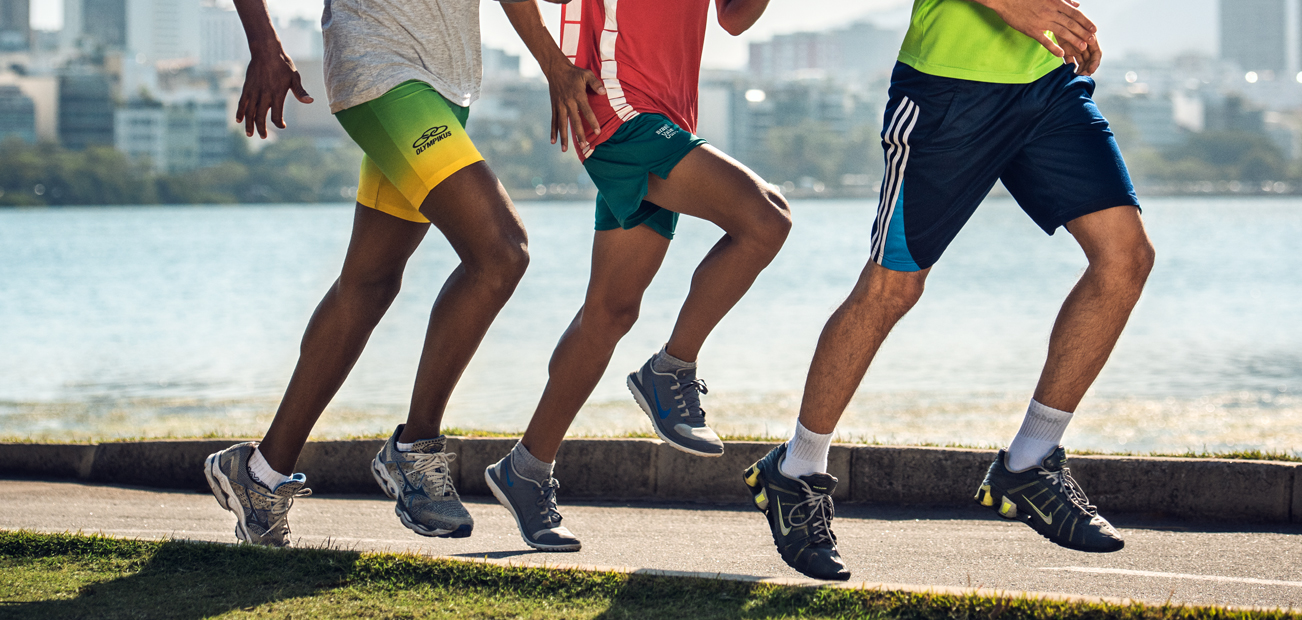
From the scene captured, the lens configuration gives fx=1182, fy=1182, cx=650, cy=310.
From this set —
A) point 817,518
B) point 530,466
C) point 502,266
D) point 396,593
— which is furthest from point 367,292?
point 817,518

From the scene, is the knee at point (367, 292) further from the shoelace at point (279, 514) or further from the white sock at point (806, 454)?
the white sock at point (806, 454)

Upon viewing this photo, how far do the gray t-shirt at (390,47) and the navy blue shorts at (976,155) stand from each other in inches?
54.1

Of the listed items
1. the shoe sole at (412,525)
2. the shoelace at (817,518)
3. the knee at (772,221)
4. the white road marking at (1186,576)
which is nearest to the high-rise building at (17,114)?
the shoe sole at (412,525)

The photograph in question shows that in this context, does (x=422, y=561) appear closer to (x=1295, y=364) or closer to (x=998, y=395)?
(x=998, y=395)

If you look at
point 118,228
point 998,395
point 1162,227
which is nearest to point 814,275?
point 998,395

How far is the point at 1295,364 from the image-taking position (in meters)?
19.4

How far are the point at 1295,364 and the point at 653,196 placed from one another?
19162mm

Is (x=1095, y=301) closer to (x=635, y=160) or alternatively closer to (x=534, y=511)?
(x=635, y=160)

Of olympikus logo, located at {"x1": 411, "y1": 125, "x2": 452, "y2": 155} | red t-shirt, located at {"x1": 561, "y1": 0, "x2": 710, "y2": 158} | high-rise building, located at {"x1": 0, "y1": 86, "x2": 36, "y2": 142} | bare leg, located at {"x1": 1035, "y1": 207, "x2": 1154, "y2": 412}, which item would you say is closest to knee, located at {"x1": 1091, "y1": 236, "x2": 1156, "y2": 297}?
bare leg, located at {"x1": 1035, "y1": 207, "x2": 1154, "y2": 412}

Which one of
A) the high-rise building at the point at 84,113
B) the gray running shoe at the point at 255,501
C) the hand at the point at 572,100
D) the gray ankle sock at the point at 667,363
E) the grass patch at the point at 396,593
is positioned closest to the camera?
the grass patch at the point at 396,593

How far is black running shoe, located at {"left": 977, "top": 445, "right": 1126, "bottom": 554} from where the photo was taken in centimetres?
319

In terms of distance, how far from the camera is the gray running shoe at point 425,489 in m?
3.56

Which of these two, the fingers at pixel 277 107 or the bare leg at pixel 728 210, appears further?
the fingers at pixel 277 107

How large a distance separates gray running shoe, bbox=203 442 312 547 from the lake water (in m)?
5.07
